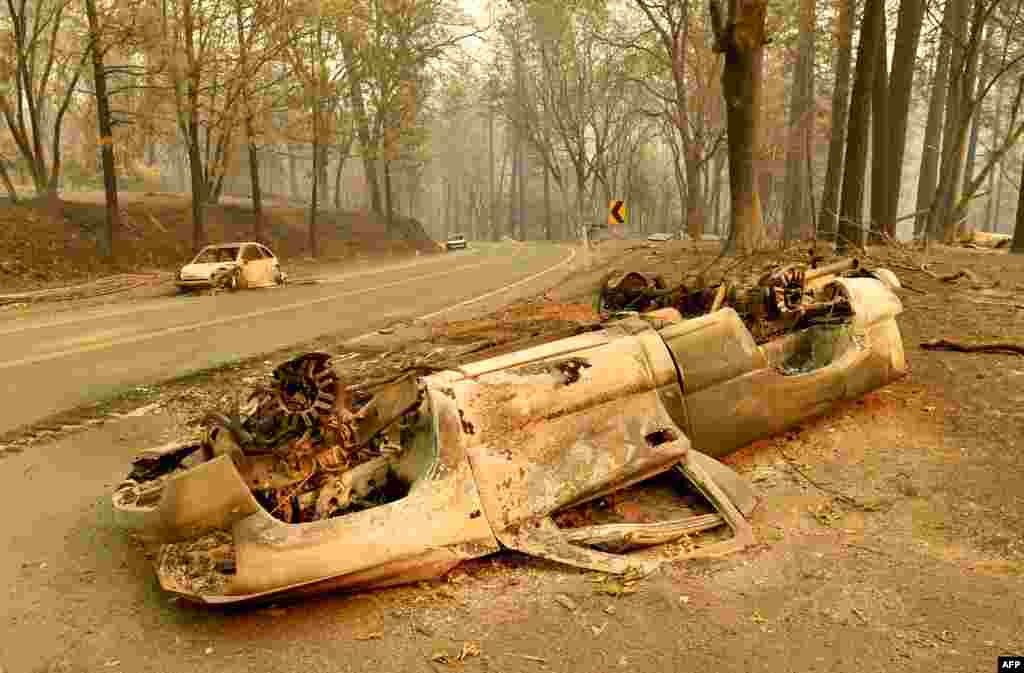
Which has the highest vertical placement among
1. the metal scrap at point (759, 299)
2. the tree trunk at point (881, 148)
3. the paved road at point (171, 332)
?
the tree trunk at point (881, 148)

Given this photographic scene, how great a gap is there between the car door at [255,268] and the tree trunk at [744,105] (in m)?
10.7

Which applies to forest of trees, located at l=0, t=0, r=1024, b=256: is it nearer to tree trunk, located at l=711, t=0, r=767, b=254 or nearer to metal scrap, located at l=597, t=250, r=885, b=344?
tree trunk, located at l=711, t=0, r=767, b=254

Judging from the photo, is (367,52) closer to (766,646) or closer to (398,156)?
(398,156)

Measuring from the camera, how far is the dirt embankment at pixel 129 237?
18.7 m

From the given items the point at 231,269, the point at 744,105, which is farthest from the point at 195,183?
the point at 744,105

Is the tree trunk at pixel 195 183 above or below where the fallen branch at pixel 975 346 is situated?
above

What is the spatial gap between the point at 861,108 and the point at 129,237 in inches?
841

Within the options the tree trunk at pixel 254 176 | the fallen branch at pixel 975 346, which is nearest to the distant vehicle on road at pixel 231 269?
the tree trunk at pixel 254 176

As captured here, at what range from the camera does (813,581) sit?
11.2 feet

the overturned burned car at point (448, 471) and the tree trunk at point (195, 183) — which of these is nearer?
the overturned burned car at point (448, 471)

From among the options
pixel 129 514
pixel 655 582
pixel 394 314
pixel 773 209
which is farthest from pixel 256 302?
pixel 773 209

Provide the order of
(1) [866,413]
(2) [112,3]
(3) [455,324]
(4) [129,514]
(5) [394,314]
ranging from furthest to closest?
(2) [112,3]
(5) [394,314]
(3) [455,324]
(1) [866,413]
(4) [129,514]

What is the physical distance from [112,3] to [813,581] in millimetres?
23563

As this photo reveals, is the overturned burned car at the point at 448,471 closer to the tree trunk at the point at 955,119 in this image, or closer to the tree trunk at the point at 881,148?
the tree trunk at the point at 881,148
